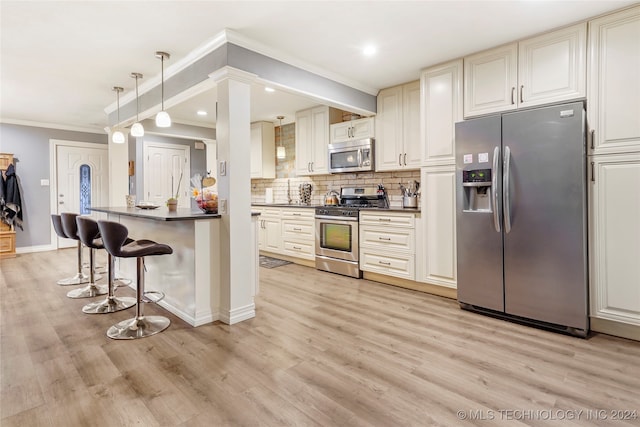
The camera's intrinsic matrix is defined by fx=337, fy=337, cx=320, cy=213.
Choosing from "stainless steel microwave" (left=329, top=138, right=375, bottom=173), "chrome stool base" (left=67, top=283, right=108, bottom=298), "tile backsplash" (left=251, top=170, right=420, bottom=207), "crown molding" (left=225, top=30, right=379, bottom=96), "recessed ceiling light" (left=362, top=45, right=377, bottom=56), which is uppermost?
"recessed ceiling light" (left=362, top=45, right=377, bottom=56)

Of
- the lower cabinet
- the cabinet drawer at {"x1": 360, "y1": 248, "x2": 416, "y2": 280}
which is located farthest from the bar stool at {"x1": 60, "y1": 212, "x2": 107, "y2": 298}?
the cabinet drawer at {"x1": 360, "y1": 248, "x2": 416, "y2": 280}

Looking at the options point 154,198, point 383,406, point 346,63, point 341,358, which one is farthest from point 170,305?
point 154,198

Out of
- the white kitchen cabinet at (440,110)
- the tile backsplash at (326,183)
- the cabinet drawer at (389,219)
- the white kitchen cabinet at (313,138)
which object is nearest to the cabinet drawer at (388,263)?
the cabinet drawer at (389,219)

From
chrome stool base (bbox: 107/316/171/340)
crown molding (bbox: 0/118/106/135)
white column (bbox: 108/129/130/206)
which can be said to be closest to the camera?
chrome stool base (bbox: 107/316/171/340)

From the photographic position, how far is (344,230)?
4.44 meters

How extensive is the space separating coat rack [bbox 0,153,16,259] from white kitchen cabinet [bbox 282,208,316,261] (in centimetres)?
469

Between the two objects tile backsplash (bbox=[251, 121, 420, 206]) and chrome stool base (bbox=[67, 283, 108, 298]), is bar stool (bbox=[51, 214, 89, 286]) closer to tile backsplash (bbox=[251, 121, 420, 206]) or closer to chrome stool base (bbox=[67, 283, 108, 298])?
chrome stool base (bbox=[67, 283, 108, 298])

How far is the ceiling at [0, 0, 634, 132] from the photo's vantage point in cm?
246

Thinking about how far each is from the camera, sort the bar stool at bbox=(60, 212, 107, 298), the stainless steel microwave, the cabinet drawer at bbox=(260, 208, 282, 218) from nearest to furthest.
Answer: the bar stool at bbox=(60, 212, 107, 298) < the stainless steel microwave < the cabinet drawer at bbox=(260, 208, 282, 218)

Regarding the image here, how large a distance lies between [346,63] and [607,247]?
278 centimetres

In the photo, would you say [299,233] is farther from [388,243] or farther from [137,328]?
[137,328]

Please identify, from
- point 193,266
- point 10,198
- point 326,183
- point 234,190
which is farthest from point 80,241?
point 10,198

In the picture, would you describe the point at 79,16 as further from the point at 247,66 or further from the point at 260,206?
the point at 260,206

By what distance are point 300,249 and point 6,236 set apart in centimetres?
507
